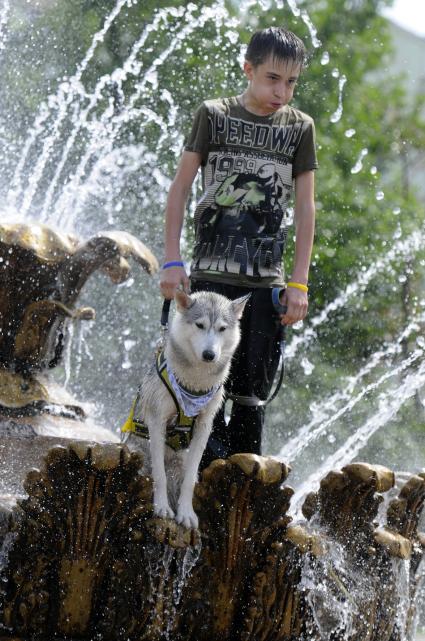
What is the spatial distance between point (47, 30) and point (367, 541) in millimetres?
12419

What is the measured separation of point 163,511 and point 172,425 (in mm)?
329

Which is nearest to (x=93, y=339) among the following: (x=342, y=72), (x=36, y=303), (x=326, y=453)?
(x=326, y=453)

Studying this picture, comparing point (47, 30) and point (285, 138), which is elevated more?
point (47, 30)

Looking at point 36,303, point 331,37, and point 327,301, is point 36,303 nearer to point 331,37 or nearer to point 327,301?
point 327,301

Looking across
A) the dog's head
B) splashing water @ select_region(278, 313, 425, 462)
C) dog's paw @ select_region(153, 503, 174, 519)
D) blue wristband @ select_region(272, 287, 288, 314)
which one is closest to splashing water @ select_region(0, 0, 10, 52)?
splashing water @ select_region(278, 313, 425, 462)

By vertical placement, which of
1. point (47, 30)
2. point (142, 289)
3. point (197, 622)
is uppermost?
point (47, 30)

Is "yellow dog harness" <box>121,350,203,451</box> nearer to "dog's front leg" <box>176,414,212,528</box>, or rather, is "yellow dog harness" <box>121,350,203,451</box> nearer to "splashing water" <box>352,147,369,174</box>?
"dog's front leg" <box>176,414,212,528</box>

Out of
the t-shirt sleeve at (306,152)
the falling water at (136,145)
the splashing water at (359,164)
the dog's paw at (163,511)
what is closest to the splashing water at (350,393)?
the falling water at (136,145)

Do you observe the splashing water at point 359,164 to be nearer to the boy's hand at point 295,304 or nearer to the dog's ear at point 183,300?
the boy's hand at point 295,304

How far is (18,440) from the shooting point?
4691mm

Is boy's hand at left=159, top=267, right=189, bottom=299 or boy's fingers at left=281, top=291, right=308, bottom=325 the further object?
boy's fingers at left=281, top=291, right=308, bottom=325

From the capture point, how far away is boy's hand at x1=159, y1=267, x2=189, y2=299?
150 inches

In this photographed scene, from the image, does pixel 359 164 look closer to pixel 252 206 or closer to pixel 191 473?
pixel 252 206

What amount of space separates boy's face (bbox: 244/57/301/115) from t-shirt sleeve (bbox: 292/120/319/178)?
6.0 inches
